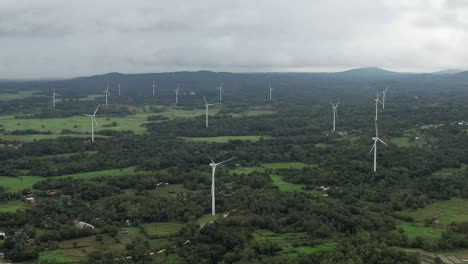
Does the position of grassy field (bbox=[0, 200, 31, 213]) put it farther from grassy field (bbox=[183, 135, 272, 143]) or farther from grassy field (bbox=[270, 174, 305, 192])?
grassy field (bbox=[183, 135, 272, 143])

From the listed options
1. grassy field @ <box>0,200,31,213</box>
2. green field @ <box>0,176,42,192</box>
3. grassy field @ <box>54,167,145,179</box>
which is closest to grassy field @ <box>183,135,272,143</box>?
grassy field @ <box>54,167,145,179</box>

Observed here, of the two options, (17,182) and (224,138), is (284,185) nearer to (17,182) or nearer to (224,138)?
(17,182)

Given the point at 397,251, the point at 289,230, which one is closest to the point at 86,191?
the point at 289,230

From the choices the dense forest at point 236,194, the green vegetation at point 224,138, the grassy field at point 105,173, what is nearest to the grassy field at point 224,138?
the green vegetation at point 224,138

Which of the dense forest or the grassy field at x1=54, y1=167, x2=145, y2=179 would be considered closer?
the dense forest

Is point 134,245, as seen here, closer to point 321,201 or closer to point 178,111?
point 321,201

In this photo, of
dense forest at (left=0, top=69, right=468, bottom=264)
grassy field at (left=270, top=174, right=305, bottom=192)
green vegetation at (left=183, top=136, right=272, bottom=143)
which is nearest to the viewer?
dense forest at (left=0, top=69, right=468, bottom=264)
